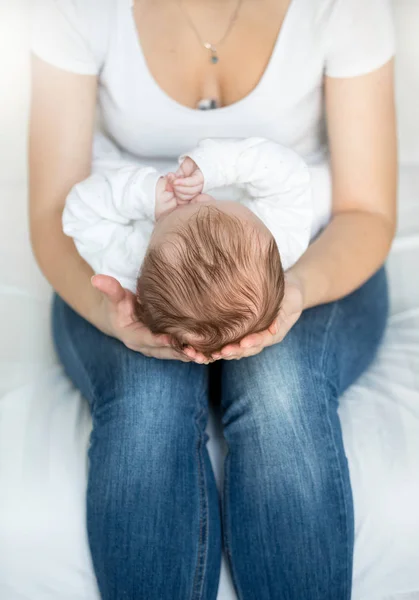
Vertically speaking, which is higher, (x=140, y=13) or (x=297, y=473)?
(x=140, y=13)

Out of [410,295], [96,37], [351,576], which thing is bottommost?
[351,576]

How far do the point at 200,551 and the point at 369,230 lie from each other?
1.40 ft

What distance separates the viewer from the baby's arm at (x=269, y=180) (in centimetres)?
75

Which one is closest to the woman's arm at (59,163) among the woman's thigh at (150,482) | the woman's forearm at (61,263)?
the woman's forearm at (61,263)

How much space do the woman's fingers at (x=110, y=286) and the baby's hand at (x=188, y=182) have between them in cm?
12

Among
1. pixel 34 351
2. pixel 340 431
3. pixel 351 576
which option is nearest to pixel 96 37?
pixel 34 351

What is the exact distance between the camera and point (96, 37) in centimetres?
81

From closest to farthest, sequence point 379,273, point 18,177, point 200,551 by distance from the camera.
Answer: point 200,551 → point 379,273 → point 18,177

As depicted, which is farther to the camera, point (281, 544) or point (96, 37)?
point (96, 37)

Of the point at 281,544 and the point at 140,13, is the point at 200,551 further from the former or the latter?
the point at 140,13

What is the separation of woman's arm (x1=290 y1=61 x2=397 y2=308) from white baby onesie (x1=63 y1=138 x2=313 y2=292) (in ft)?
0.14

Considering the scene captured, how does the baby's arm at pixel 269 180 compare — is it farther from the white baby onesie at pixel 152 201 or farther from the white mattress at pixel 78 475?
the white mattress at pixel 78 475

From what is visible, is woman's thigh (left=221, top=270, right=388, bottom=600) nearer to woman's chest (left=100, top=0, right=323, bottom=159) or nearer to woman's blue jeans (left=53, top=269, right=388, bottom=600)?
woman's blue jeans (left=53, top=269, right=388, bottom=600)

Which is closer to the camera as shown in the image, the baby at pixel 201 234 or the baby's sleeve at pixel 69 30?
the baby at pixel 201 234
